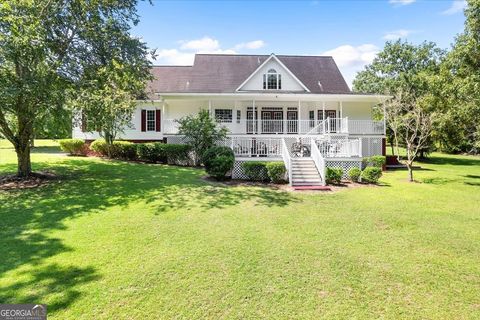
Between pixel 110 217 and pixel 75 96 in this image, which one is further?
pixel 75 96

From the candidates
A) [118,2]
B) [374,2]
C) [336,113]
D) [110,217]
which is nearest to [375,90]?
[336,113]

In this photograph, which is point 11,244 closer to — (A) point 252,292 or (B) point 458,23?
(A) point 252,292

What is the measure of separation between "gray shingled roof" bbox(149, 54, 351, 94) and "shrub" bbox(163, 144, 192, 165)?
25.4ft

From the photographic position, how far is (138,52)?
45.1 feet

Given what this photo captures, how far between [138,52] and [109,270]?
455 inches

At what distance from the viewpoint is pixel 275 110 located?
70.6 feet

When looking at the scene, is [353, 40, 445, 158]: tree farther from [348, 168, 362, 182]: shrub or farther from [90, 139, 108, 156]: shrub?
[90, 139, 108, 156]: shrub

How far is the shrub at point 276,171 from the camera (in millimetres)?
12875

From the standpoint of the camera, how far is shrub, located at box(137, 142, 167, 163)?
16.6m

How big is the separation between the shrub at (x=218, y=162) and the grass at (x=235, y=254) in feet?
6.46

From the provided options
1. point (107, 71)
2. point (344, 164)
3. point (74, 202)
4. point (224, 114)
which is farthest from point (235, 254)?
point (224, 114)

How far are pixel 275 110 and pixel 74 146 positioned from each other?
46.4ft

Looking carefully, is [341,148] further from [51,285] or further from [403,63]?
[403,63]

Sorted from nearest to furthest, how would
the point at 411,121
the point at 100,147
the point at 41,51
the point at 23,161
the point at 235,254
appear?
the point at 235,254 < the point at 41,51 < the point at 23,161 < the point at 411,121 < the point at 100,147
